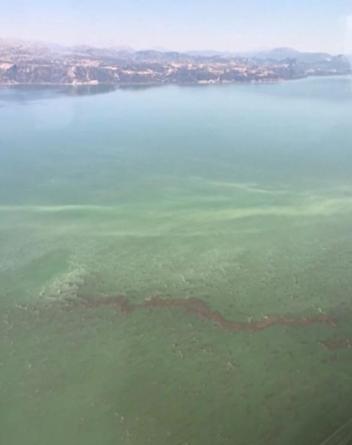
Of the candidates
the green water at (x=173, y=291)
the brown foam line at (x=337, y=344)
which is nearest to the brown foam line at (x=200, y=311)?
the green water at (x=173, y=291)

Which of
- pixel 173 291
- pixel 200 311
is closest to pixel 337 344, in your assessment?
pixel 200 311

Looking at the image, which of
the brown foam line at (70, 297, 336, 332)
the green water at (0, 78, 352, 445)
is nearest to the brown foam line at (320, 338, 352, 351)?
the green water at (0, 78, 352, 445)

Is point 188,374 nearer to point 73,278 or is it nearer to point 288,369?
point 288,369

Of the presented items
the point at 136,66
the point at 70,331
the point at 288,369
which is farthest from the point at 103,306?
the point at 136,66

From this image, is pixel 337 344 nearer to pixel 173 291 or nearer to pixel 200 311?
pixel 200 311

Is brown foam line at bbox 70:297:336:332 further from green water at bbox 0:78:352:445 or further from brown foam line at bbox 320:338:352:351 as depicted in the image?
brown foam line at bbox 320:338:352:351

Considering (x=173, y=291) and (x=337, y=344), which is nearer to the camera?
(x=337, y=344)
